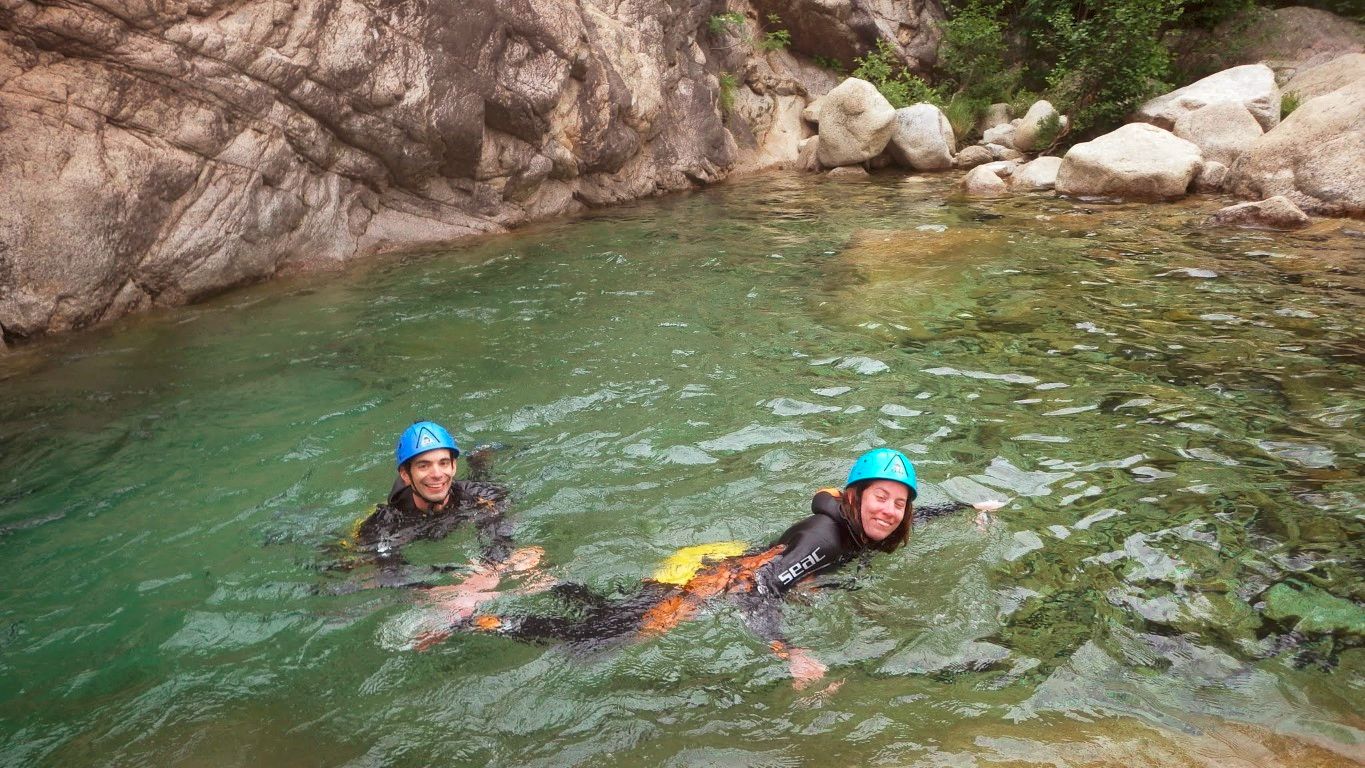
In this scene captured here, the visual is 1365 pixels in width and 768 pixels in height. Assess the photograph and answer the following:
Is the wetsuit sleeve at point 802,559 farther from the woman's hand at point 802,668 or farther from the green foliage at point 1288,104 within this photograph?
the green foliage at point 1288,104

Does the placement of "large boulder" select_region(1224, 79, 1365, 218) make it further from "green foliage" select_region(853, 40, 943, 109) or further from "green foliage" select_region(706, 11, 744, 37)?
"green foliage" select_region(706, 11, 744, 37)

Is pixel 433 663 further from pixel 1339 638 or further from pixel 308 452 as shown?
pixel 1339 638

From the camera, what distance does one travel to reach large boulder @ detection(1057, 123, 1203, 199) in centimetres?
1458

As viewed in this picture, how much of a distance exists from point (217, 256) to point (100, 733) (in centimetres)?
866

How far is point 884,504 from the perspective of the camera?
4.51m

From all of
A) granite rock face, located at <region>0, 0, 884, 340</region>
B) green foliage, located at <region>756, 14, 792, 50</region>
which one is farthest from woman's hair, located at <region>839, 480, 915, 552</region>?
green foliage, located at <region>756, 14, 792, 50</region>

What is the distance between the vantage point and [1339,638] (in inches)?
165

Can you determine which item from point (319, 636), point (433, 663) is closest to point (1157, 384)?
point (433, 663)

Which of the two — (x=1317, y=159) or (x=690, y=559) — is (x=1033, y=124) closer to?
(x=1317, y=159)

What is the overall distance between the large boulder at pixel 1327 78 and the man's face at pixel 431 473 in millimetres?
17613

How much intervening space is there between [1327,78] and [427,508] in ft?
62.4

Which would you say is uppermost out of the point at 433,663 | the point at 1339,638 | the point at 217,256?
the point at 217,256

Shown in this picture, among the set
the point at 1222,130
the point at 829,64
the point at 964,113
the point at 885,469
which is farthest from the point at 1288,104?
the point at 885,469

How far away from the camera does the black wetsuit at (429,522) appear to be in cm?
530
